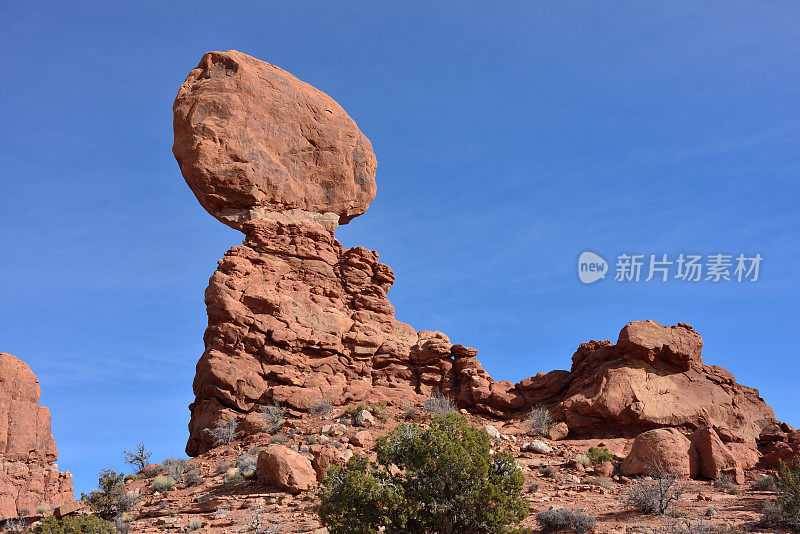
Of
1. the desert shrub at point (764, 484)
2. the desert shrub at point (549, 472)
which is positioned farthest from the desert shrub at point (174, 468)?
the desert shrub at point (764, 484)

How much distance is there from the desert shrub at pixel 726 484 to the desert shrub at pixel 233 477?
42.3ft

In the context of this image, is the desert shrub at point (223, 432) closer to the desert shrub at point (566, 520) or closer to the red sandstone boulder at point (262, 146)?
the red sandstone boulder at point (262, 146)

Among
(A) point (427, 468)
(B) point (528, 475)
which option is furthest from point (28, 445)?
(B) point (528, 475)

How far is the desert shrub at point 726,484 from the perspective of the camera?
18.4 meters

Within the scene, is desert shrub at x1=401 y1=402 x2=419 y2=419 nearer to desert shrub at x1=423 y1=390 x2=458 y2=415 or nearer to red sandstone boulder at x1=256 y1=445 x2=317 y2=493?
desert shrub at x1=423 y1=390 x2=458 y2=415

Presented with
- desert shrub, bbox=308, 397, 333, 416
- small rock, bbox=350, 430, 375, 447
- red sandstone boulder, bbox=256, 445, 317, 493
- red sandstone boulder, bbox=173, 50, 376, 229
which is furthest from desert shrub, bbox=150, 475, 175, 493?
red sandstone boulder, bbox=173, 50, 376, 229

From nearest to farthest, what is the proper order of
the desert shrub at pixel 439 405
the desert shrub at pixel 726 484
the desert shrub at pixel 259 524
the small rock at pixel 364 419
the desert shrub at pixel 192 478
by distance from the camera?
1. the desert shrub at pixel 259 524
2. the desert shrub at pixel 726 484
3. the desert shrub at pixel 192 478
4. the small rock at pixel 364 419
5. the desert shrub at pixel 439 405

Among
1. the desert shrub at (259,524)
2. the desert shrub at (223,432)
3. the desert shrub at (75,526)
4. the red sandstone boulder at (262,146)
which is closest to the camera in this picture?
the desert shrub at (75,526)

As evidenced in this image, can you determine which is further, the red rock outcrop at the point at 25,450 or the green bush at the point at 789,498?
the red rock outcrop at the point at 25,450

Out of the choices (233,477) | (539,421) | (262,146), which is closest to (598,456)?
(539,421)

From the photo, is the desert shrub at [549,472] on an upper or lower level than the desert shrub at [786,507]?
upper

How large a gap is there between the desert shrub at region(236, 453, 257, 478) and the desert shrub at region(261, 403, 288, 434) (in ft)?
8.61

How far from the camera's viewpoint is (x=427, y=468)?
46.3ft

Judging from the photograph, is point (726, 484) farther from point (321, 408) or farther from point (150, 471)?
point (150, 471)
